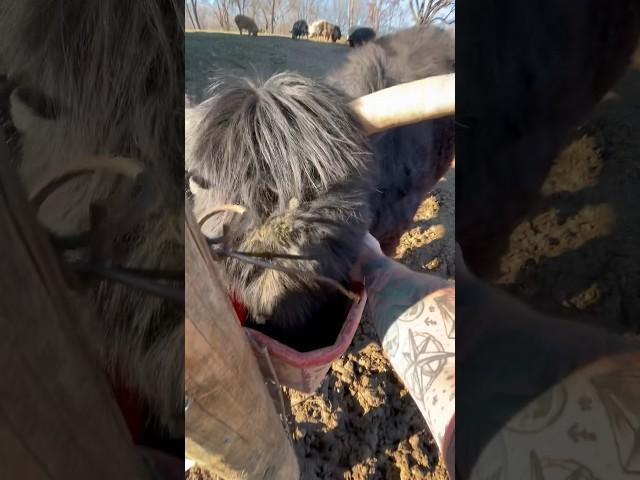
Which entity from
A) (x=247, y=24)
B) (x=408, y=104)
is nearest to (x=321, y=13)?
(x=247, y=24)

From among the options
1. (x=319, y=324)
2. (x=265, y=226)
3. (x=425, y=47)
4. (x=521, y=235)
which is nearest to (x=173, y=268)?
(x=521, y=235)

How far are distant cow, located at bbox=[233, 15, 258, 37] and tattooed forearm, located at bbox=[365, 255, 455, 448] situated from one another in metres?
0.92

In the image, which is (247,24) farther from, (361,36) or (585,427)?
(585,427)

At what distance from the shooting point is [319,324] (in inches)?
32.8

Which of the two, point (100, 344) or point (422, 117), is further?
point (422, 117)

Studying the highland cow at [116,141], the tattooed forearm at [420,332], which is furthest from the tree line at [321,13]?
the highland cow at [116,141]

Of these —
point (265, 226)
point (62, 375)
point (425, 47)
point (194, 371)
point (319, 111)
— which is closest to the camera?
point (62, 375)

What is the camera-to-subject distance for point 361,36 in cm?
145

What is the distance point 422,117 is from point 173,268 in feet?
2.17

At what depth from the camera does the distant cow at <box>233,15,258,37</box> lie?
1384mm

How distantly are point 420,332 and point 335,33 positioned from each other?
1078 mm

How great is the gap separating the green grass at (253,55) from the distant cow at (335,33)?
19 mm

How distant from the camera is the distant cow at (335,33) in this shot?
1.40m

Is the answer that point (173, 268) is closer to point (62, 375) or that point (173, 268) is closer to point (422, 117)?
point (62, 375)
